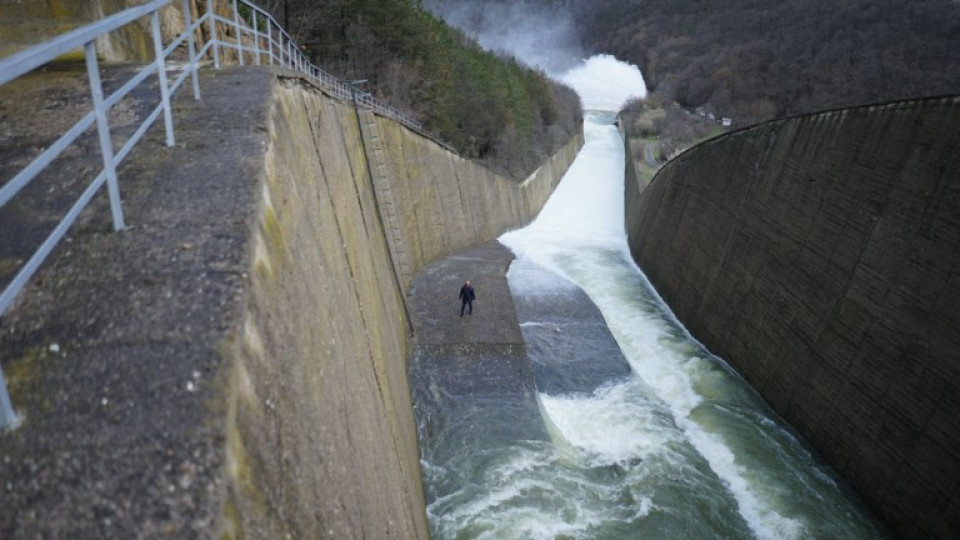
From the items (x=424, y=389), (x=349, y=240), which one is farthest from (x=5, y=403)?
(x=424, y=389)

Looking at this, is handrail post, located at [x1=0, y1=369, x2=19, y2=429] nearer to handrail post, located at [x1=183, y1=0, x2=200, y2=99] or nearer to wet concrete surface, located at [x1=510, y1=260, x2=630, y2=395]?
handrail post, located at [x1=183, y1=0, x2=200, y2=99]

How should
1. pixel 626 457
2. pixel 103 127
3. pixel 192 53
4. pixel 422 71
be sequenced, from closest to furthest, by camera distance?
pixel 103 127 → pixel 192 53 → pixel 626 457 → pixel 422 71

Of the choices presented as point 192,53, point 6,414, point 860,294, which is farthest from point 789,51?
point 6,414

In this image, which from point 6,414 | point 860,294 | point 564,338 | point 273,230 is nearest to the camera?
point 6,414

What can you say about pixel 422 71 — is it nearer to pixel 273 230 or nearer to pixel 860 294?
pixel 860 294

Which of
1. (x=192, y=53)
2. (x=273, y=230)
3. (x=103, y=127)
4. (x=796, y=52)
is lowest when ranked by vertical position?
(x=273, y=230)

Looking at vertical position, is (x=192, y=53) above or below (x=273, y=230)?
above

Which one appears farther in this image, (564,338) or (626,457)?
(564,338)

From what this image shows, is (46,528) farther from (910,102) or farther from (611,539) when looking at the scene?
(910,102)
